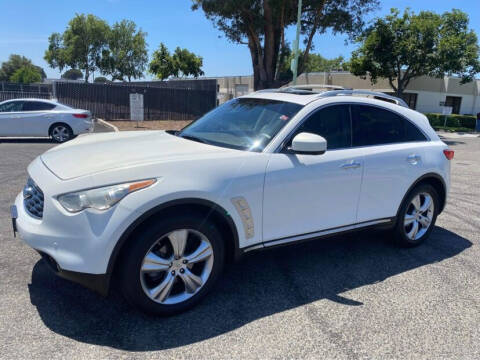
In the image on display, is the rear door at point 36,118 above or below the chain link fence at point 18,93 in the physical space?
below

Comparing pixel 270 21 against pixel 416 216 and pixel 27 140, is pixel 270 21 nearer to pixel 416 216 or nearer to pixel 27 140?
pixel 27 140

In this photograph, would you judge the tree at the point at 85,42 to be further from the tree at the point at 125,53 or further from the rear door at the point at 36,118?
the rear door at the point at 36,118

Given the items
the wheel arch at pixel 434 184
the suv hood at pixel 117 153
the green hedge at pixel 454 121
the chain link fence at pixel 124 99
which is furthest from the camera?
the green hedge at pixel 454 121

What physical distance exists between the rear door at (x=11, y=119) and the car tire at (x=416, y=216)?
458 inches

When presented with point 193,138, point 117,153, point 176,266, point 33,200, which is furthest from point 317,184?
point 33,200

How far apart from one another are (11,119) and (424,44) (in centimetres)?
2051

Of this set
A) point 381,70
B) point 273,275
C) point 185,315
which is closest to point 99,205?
point 185,315

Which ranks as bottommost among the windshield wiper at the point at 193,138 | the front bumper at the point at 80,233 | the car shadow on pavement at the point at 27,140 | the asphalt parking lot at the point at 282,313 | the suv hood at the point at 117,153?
the asphalt parking lot at the point at 282,313

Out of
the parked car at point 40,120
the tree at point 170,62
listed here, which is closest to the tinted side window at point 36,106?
the parked car at point 40,120

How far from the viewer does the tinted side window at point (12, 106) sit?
39.4 feet

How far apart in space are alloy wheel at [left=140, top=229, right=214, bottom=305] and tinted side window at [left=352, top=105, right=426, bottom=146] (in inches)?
74.6

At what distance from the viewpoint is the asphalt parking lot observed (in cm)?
264

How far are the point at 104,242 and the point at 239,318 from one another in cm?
118

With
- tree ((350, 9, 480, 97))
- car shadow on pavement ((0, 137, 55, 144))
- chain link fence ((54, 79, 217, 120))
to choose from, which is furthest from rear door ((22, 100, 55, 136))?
tree ((350, 9, 480, 97))
